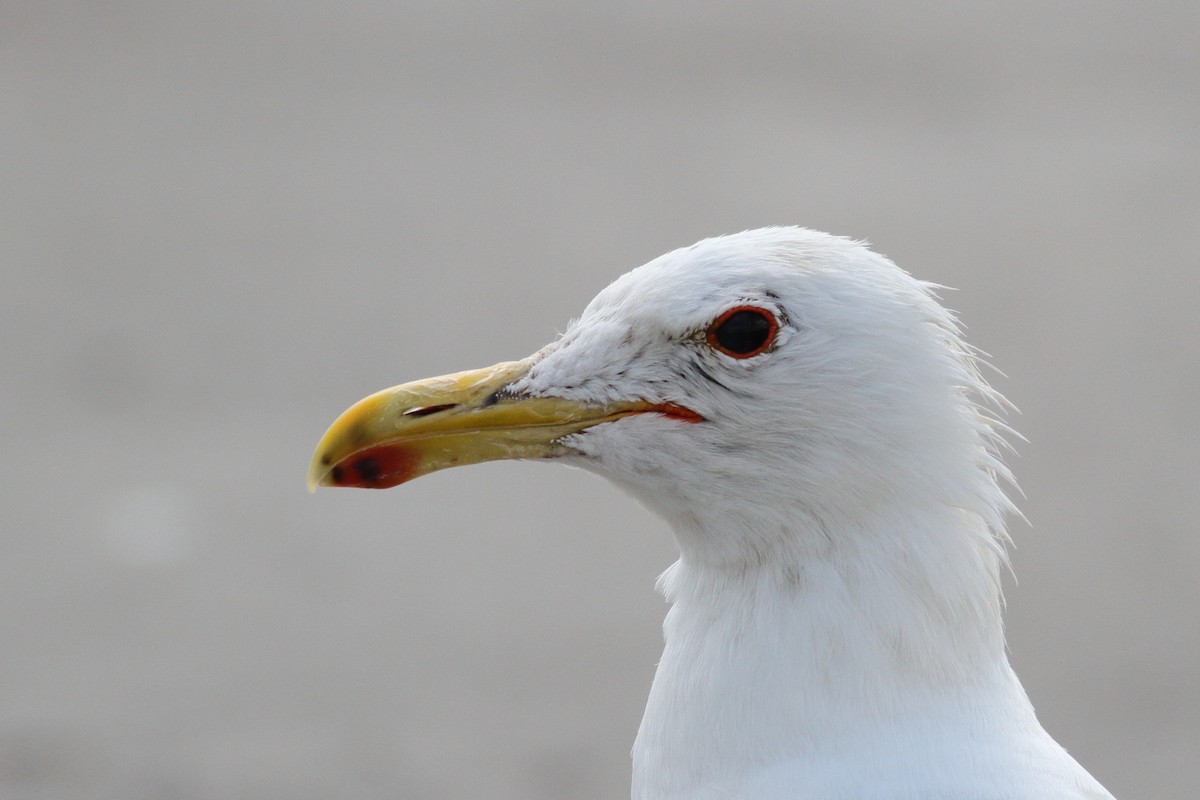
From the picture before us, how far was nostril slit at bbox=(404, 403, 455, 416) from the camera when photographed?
2.14m

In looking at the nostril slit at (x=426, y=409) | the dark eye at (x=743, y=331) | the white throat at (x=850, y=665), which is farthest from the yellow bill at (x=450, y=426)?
the white throat at (x=850, y=665)

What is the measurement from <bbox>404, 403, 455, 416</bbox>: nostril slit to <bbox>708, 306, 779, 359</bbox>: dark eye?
45cm

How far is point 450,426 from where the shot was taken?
2.13 m

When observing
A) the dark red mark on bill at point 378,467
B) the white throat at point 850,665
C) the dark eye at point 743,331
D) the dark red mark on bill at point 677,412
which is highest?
the dark eye at point 743,331

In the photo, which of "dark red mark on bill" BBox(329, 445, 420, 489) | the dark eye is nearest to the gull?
the dark eye

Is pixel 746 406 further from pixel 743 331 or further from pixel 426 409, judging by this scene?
Result: pixel 426 409

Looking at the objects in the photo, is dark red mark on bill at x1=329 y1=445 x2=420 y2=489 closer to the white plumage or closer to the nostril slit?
the nostril slit

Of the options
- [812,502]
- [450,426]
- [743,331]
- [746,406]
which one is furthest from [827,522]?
[450,426]

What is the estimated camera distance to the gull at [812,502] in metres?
1.99

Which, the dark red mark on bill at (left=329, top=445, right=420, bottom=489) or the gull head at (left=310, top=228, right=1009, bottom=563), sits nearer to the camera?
the gull head at (left=310, top=228, right=1009, bottom=563)

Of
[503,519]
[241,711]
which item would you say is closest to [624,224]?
[503,519]

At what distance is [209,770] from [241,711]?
0.88 feet

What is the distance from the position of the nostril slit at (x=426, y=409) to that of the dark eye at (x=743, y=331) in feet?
1.47

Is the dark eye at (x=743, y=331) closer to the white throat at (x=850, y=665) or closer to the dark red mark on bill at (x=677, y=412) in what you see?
the dark red mark on bill at (x=677, y=412)
